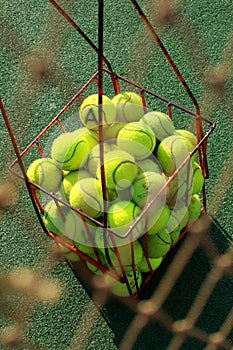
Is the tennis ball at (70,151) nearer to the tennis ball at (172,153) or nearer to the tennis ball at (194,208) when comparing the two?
the tennis ball at (172,153)

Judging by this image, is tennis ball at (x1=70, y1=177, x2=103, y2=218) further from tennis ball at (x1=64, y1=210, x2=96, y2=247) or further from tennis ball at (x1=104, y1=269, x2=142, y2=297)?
tennis ball at (x1=104, y1=269, x2=142, y2=297)

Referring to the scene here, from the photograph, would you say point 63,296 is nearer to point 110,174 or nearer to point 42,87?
point 110,174

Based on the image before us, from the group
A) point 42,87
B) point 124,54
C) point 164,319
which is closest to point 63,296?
point 164,319

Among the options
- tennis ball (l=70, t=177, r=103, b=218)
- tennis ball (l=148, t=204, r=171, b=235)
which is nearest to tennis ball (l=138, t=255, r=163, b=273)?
tennis ball (l=148, t=204, r=171, b=235)

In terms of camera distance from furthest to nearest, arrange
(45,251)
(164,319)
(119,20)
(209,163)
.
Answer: (119,20) → (209,163) → (45,251) → (164,319)

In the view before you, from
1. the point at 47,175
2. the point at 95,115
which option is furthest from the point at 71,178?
the point at 95,115

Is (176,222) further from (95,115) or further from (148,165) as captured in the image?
(95,115)
